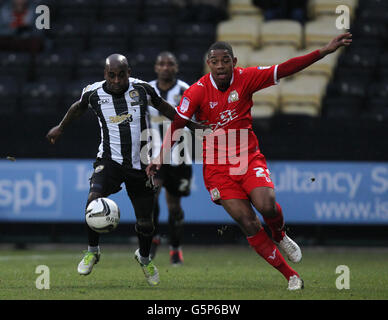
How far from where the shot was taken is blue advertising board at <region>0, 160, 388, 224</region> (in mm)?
12664

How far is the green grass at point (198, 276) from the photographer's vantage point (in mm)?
7062

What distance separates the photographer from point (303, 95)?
1491cm

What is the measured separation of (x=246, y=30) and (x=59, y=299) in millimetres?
10941

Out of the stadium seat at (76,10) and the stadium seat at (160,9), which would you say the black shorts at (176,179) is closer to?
the stadium seat at (160,9)

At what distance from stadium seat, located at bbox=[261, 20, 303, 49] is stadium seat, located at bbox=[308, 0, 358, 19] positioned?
2.61 feet

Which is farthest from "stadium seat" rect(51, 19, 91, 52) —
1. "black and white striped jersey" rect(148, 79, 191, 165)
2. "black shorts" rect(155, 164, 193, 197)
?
"black shorts" rect(155, 164, 193, 197)

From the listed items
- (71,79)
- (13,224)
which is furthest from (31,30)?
(13,224)

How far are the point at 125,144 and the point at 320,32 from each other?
9098 millimetres

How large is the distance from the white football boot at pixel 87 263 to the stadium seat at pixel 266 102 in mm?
6667

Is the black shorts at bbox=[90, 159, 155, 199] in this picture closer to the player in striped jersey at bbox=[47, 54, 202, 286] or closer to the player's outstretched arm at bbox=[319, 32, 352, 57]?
the player in striped jersey at bbox=[47, 54, 202, 286]

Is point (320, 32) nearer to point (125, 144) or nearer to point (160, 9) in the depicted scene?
point (160, 9)

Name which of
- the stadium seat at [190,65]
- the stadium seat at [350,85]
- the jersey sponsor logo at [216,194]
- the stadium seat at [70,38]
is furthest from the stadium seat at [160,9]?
the jersey sponsor logo at [216,194]
